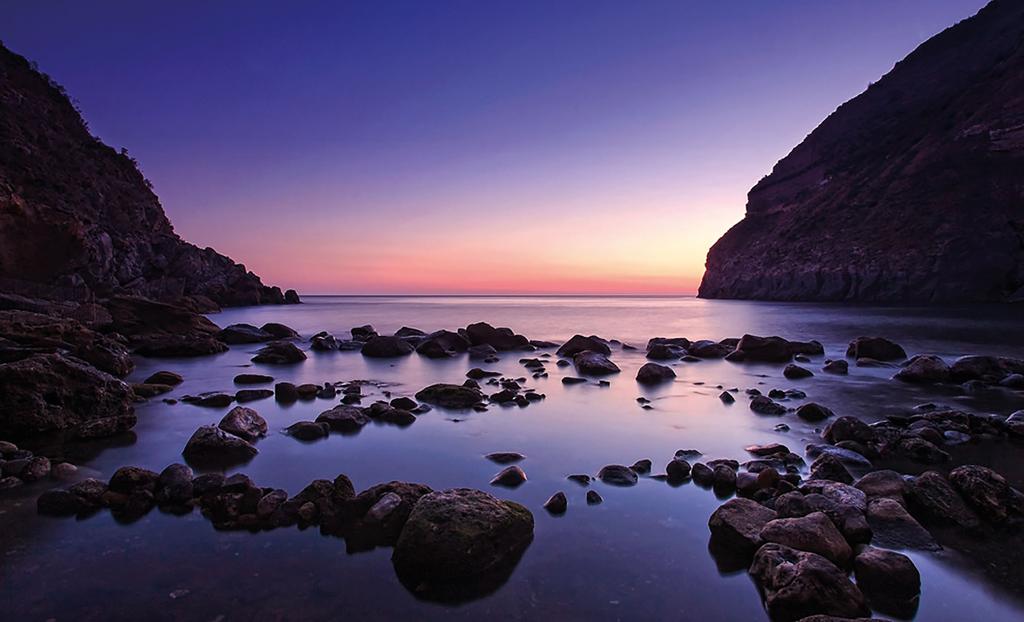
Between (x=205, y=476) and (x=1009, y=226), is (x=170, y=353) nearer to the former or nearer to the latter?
(x=205, y=476)

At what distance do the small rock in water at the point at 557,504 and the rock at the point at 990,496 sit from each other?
5.05 metres

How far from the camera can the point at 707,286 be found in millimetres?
138000

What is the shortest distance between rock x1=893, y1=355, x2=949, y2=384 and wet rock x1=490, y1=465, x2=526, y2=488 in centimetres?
1560

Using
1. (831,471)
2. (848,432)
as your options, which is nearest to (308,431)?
(831,471)

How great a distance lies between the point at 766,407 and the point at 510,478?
799 centimetres

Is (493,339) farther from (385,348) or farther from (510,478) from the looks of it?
(510,478)

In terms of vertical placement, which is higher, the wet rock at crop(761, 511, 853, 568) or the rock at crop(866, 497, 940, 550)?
the wet rock at crop(761, 511, 853, 568)

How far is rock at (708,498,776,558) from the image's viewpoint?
18.0ft

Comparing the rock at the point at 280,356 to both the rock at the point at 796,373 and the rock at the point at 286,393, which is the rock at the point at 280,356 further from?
the rock at the point at 796,373

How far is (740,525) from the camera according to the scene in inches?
223

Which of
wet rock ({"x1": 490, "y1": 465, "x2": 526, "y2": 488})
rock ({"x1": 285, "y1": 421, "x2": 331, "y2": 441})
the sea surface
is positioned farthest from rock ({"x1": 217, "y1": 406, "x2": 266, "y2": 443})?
wet rock ({"x1": 490, "y1": 465, "x2": 526, "y2": 488})

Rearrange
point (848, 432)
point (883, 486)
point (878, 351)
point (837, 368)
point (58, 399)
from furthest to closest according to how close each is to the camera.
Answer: point (878, 351) < point (837, 368) < point (58, 399) < point (848, 432) < point (883, 486)

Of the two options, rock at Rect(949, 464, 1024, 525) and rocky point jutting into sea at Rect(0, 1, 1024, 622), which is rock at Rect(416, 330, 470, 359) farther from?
rock at Rect(949, 464, 1024, 525)

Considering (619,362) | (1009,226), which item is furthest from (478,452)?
(1009,226)
